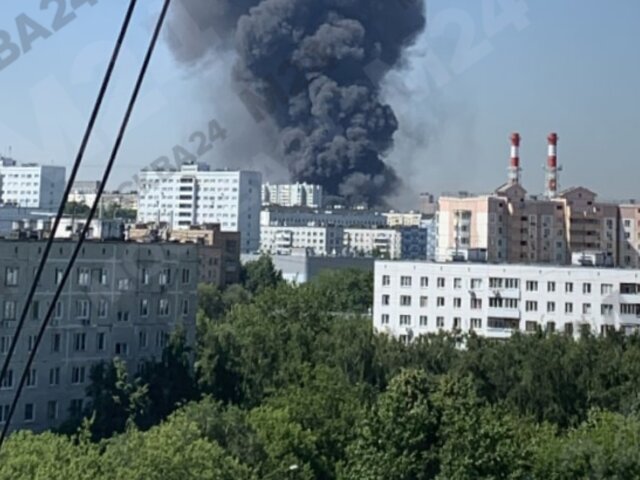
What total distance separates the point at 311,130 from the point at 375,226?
145 inches

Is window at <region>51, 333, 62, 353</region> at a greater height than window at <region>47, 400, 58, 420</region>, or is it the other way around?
window at <region>51, 333, 62, 353</region>

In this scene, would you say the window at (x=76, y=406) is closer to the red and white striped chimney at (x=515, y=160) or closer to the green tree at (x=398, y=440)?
the green tree at (x=398, y=440)

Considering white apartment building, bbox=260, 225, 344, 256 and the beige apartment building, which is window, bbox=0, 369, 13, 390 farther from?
white apartment building, bbox=260, 225, 344, 256

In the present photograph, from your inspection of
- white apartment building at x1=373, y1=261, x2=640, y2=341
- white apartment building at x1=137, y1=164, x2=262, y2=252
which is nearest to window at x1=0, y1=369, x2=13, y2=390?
white apartment building at x1=373, y1=261, x2=640, y2=341

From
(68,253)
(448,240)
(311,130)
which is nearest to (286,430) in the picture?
(68,253)

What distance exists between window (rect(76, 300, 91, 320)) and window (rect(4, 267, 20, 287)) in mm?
548

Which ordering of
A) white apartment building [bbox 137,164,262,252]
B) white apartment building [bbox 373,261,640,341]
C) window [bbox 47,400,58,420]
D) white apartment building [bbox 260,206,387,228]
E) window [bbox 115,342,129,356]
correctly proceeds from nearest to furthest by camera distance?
window [bbox 47,400,58,420] < window [bbox 115,342,129,356] < white apartment building [bbox 373,261,640,341] < white apartment building [bbox 137,164,262,252] < white apartment building [bbox 260,206,387,228]

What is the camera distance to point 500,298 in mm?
10562

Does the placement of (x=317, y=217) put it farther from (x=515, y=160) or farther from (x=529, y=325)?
(x=529, y=325)

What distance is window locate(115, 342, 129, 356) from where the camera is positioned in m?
7.32

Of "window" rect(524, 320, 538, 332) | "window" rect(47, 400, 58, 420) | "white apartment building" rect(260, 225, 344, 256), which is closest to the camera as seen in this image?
"window" rect(47, 400, 58, 420)

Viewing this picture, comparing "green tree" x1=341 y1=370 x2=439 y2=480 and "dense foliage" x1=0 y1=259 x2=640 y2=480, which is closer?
"dense foliage" x1=0 y1=259 x2=640 y2=480

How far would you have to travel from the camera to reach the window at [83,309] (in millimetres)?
7059

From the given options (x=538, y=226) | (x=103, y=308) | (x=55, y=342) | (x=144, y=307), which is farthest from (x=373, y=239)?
(x=55, y=342)
